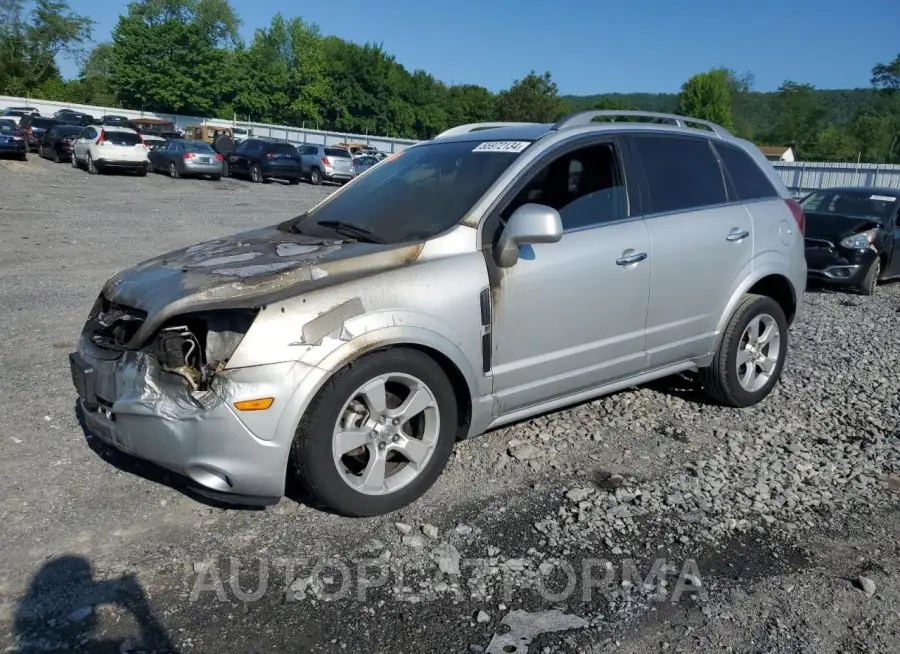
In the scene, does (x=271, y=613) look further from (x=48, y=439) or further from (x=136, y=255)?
(x=136, y=255)

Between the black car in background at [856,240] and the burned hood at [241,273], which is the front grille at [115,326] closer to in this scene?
the burned hood at [241,273]

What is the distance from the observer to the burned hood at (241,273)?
3.21 metres

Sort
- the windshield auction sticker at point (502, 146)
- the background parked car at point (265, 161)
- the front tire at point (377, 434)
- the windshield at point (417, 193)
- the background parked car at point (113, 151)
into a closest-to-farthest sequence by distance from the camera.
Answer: the front tire at point (377, 434)
the windshield at point (417, 193)
the windshield auction sticker at point (502, 146)
the background parked car at point (113, 151)
the background parked car at point (265, 161)

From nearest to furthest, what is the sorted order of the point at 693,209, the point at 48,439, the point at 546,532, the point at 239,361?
the point at 239,361 < the point at 546,532 < the point at 48,439 < the point at 693,209

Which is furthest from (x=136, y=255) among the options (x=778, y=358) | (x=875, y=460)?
(x=875, y=460)

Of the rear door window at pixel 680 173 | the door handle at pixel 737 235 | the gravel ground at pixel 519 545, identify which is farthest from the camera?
the door handle at pixel 737 235

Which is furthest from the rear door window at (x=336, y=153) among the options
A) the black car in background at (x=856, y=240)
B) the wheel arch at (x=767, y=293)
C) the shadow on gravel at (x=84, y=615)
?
the shadow on gravel at (x=84, y=615)

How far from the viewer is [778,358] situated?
531cm

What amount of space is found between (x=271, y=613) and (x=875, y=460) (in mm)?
3526

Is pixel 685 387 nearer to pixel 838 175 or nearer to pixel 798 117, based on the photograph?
pixel 838 175

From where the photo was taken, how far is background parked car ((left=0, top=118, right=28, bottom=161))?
2686 cm

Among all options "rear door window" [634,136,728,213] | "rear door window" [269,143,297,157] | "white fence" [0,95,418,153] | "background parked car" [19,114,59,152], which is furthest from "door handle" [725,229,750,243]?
"white fence" [0,95,418,153]

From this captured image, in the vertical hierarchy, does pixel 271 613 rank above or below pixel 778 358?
below

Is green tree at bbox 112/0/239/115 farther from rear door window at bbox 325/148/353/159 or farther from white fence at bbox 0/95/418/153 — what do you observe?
rear door window at bbox 325/148/353/159
